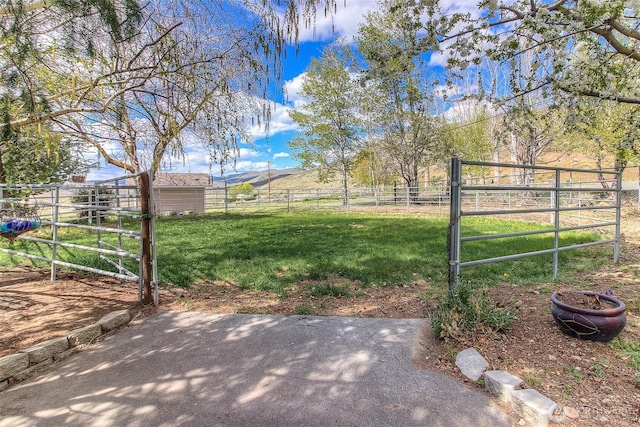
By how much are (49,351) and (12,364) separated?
247 mm

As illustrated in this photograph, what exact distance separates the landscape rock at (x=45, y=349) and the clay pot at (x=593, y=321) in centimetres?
370

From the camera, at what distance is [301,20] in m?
2.72

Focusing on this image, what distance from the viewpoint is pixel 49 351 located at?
2320 mm

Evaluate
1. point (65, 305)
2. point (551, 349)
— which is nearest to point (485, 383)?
point (551, 349)

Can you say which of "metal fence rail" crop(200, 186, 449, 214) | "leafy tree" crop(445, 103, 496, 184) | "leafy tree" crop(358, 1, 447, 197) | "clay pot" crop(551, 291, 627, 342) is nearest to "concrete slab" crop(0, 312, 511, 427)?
"clay pot" crop(551, 291, 627, 342)

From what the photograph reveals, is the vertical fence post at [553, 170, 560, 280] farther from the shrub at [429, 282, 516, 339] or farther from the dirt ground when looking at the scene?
the shrub at [429, 282, 516, 339]

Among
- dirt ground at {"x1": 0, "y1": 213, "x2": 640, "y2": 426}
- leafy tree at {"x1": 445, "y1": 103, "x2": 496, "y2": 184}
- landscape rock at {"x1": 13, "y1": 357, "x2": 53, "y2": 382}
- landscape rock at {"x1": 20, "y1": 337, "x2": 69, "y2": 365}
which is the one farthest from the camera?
leafy tree at {"x1": 445, "y1": 103, "x2": 496, "y2": 184}

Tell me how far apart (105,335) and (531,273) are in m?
4.85

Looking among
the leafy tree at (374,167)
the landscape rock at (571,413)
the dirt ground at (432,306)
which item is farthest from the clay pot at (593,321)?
the leafy tree at (374,167)

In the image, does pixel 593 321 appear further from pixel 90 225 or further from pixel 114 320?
pixel 90 225

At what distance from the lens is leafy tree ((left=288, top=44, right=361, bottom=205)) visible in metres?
18.6

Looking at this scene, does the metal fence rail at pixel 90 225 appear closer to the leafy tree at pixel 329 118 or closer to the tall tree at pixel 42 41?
the tall tree at pixel 42 41

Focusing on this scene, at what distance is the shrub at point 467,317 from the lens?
7.74 feet

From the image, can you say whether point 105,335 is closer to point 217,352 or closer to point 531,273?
point 217,352
